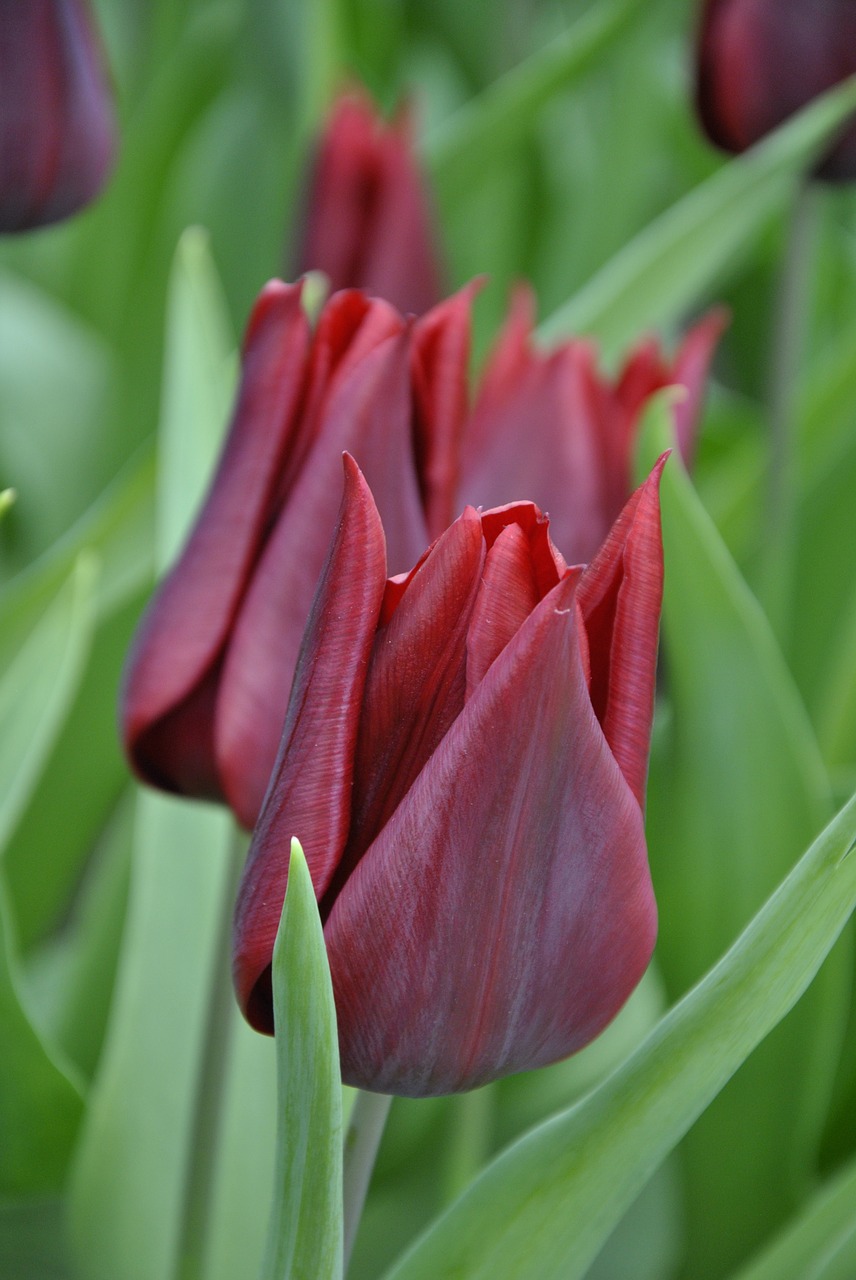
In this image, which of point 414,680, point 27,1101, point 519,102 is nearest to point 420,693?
point 414,680

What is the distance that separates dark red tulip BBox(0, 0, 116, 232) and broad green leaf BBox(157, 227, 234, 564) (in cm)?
6

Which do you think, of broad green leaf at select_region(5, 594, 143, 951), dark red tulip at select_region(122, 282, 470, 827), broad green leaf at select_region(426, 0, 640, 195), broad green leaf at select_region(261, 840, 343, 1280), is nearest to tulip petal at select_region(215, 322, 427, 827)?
dark red tulip at select_region(122, 282, 470, 827)

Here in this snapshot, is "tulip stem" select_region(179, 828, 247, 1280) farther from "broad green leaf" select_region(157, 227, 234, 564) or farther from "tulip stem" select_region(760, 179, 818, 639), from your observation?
"tulip stem" select_region(760, 179, 818, 639)

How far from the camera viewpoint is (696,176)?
1162 mm

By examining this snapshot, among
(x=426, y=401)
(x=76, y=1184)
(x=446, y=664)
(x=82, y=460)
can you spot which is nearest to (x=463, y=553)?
(x=446, y=664)

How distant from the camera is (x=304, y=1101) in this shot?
304 mm

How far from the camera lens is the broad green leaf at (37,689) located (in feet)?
1.60

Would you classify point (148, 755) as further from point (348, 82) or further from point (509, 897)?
point (348, 82)

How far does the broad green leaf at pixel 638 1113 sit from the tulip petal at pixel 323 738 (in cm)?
8

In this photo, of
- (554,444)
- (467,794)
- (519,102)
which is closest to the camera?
(467,794)

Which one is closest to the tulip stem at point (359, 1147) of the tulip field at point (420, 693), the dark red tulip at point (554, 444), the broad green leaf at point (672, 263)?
the tulip field at point (420, 693)

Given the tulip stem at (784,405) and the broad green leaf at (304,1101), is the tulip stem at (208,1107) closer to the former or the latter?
the broad green leaf at (304,1101)

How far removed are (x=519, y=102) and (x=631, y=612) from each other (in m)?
0.70

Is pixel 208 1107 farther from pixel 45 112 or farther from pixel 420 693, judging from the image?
pixel 45 112
